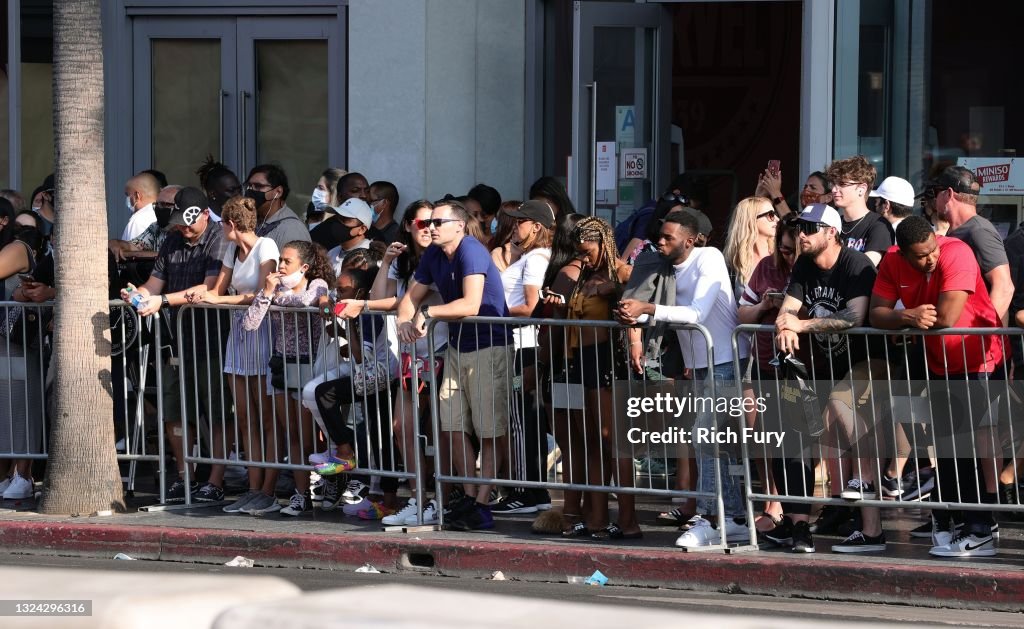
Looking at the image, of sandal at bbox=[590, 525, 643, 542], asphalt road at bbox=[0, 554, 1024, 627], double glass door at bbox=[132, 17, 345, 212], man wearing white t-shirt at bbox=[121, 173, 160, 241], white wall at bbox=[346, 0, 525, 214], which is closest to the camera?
asphalt road at bbox=[0, 554, 1024, 627]

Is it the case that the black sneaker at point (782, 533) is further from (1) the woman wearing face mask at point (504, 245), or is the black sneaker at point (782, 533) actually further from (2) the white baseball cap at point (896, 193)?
(1) the woman wearing face mask at point (504, 245)

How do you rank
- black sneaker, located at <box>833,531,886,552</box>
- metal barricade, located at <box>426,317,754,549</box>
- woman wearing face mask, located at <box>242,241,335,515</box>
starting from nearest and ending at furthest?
black sneaker, located at <box>833,531,886,552</box> < metal barricade, located at <box>426,317,754,549</box> < woman wearing face mask, located at <box>242,241,335,515</box>

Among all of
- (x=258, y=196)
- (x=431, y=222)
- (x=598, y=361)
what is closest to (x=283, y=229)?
(x=258, y=196)

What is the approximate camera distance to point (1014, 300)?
911 centimetres

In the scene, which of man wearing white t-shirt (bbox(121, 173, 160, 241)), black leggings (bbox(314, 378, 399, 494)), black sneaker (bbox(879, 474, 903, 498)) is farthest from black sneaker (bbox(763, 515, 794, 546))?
man wearing white t-shirt (bbox(121, 173, 160, 241))

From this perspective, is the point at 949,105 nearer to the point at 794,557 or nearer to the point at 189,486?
the point at 794,557

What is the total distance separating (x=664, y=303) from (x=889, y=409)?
4.45 feet

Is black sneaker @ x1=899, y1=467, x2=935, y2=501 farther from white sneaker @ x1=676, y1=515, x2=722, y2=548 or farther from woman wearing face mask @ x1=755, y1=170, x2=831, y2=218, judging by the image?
woman wearing face mask @ x1=755, y1=170, x2=831, y2=218

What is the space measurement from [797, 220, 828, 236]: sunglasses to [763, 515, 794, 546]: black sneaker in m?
1.60

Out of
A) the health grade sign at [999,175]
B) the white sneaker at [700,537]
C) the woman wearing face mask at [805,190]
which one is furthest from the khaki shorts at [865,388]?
the health grade sign at [999,175]

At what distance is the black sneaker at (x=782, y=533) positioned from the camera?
8430 mm

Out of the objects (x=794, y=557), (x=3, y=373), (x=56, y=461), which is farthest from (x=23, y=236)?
(x=794, y=557)

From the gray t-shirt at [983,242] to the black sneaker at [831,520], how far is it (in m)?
1.59

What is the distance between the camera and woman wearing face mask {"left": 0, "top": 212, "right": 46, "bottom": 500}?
1039cm
